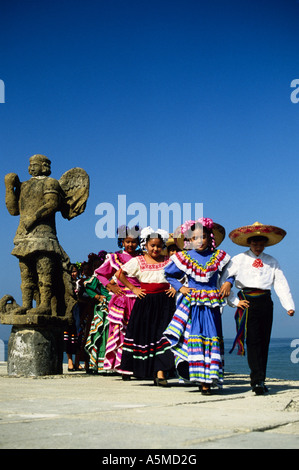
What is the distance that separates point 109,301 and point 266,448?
6156 mm

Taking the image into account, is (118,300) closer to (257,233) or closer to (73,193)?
(73,193)

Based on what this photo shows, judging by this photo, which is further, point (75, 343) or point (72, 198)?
point (75, 343)

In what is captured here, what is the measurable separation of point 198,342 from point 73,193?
11.5ft

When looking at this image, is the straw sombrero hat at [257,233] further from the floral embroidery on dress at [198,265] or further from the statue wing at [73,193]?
the statue wing at [73,193]

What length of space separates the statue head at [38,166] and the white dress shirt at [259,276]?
11.0 feet

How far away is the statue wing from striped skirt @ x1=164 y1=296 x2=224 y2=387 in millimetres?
2887

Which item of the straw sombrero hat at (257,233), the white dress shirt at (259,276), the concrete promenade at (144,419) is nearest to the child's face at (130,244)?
the straw sombrero hat at (257,233)

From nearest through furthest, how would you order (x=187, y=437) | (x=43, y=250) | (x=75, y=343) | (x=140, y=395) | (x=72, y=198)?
(x=187, y=437), (x=140, y=395), (x=43, y=250), (x=72, y=198), (x=75, y=343)

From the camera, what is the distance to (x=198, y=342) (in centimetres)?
580

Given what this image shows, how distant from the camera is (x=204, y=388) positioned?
5.74 m

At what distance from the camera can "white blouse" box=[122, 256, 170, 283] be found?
7031 mm

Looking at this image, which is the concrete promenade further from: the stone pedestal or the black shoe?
the stone pedestal

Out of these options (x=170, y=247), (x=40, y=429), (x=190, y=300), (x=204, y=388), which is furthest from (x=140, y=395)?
(x=170, y=247)
